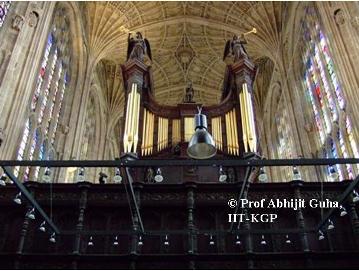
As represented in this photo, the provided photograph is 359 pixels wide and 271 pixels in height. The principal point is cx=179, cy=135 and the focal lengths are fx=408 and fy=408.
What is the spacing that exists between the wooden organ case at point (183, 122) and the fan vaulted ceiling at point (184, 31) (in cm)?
751

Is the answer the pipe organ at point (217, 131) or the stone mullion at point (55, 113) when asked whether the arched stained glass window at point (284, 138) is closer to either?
the pipe organ at point (217, 131)

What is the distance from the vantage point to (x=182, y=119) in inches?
604

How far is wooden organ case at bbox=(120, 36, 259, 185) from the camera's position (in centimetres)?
1311

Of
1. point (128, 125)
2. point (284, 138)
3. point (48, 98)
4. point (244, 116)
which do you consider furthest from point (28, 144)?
point (284, 138)

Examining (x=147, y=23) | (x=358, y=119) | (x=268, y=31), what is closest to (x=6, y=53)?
(x=358, y=119)

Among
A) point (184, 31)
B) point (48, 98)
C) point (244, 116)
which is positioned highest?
point (184, 31)

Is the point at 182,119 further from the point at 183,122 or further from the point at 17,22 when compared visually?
the point at 17,22

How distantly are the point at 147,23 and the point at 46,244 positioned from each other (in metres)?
18.0

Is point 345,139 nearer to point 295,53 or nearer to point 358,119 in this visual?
point 358,119

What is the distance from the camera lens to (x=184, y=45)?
27281mm

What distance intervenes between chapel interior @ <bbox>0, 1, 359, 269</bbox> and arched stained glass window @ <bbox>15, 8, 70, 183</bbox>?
9 cm

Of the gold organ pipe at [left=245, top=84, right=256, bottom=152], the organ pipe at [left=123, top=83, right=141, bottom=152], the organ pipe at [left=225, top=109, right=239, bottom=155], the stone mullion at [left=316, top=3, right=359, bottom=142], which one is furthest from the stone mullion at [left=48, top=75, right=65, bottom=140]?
the stone mullion at [left=316, top=3, right=359, bottom=142]

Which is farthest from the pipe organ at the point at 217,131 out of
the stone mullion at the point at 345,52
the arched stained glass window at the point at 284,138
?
the arched stained glass window at the point at 284,138

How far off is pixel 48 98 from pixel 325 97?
11777 millimetres
